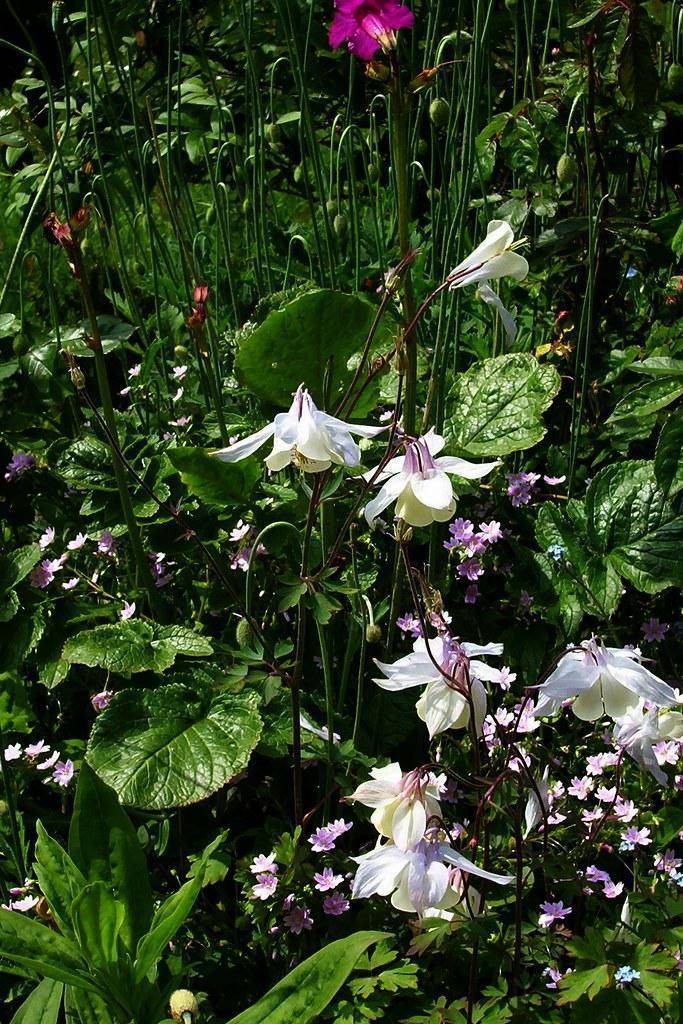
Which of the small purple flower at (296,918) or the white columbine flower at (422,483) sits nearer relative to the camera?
the white columbine flower at (422,483)

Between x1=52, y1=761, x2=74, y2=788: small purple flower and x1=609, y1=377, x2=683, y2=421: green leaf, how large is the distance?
982mm

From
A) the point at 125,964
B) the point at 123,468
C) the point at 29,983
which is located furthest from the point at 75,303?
the point at 125,964

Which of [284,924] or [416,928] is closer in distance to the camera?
[416,928]

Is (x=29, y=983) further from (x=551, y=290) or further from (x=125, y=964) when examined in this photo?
(x=551, y=290)

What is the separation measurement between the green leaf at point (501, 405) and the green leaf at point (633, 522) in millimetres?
144

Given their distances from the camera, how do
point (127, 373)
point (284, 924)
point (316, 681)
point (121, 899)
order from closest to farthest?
1. point (121, 899)
2. point (284, 924)
3. point (316, 681)
4. point (127, 373)

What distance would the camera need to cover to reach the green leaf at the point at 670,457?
147cm

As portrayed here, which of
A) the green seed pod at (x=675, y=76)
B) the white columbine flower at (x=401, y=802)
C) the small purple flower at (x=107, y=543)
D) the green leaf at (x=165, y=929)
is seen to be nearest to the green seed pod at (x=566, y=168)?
the green seed pod at (x=675, y=76)

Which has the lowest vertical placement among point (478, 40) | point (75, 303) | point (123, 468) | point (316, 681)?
point (75, 303)

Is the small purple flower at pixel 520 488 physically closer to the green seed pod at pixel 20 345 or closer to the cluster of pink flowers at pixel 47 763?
the cluster of pink flowers at pixel 47 763

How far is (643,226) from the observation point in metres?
1.81

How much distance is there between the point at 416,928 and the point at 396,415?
0.53m

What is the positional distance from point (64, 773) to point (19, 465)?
1.83 feet

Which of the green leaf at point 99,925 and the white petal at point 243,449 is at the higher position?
the white petal at point 243,449
